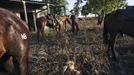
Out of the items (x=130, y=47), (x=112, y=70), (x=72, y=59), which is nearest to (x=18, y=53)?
(x=72, y=59)

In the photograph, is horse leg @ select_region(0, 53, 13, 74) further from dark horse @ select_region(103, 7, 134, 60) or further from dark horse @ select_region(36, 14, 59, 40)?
dark horse @ select_region(36, 14, 59, 40)

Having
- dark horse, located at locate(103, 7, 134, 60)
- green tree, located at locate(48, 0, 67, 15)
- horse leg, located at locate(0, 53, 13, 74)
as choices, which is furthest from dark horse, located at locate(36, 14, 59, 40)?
horse leg, located at locate(0, 53, 13, 74)

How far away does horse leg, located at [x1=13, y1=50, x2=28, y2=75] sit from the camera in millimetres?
5230

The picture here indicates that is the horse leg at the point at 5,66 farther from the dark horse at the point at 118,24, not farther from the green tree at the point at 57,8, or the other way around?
the green tree at the point at 57,8

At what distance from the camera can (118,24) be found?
36.4 ft

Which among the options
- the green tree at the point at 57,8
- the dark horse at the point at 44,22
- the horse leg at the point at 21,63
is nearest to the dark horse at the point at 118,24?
the horse leg at the point at 21,63

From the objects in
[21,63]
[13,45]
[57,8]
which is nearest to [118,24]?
[21,63]

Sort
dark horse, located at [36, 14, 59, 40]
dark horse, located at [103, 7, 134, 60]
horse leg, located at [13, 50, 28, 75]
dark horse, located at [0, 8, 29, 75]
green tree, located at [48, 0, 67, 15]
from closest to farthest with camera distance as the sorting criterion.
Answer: dark horse, located at [0, 8, 29, 75] → horse leg, located at [13, 50, 28, 75] → dark horse, located at [103, 7, 134, 60] → dark horse, located at [36, 14, 59, 40] → green tree, located at [48, 0, 67, 15]

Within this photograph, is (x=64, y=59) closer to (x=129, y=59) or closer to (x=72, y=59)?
(x=72, y=59)

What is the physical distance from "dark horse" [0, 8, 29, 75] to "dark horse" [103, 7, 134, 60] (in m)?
5.53

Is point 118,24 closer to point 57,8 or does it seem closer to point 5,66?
point 5,66

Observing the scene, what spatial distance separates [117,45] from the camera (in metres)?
12.8

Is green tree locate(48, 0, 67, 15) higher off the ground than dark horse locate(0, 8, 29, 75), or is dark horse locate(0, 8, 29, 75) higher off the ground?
dark horse locate(0, 8, 29, 75)

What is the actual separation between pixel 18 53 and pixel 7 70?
1.34 ft
